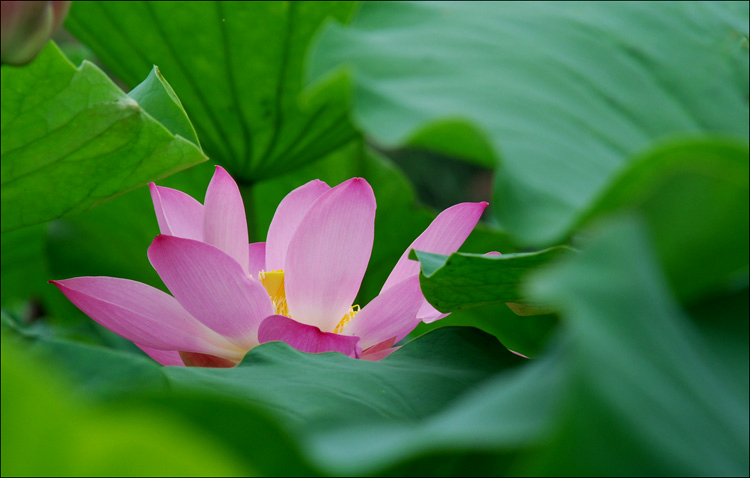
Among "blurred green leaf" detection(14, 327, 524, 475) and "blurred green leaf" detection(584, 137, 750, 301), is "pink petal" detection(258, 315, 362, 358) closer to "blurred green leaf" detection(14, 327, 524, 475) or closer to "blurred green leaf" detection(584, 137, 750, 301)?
"blurred green leaf" detection(14, 327, 524, 475)

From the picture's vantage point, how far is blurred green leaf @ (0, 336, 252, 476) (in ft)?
0.42

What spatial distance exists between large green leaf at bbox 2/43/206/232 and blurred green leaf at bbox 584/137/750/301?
21cm

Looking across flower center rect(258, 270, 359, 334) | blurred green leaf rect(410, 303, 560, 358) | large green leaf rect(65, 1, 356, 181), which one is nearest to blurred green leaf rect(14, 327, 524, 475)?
flower center rect(258, 270, 359, 334)

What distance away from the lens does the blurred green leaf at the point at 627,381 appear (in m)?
0.15

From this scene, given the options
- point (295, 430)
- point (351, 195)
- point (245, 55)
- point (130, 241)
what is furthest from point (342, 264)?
point (130, 241)

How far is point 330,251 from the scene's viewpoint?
377mm

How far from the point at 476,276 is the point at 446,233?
0.11 metres

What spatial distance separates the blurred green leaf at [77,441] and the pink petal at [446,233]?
26 centimetres

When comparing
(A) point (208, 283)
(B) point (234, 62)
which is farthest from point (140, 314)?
(B) point (234, 62)

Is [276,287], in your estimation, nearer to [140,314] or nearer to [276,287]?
[276,287]

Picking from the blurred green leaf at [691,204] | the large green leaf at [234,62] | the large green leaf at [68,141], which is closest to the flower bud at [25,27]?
the large green leaf at [68,141]

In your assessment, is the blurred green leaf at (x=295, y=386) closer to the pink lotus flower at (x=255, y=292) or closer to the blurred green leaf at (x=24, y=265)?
the pink lotus flower at (x=255, y=292)

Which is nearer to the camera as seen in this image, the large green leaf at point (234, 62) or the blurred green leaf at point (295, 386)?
the blurred green leaf at point (295, 386)

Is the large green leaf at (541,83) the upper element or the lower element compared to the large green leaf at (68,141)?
upper
